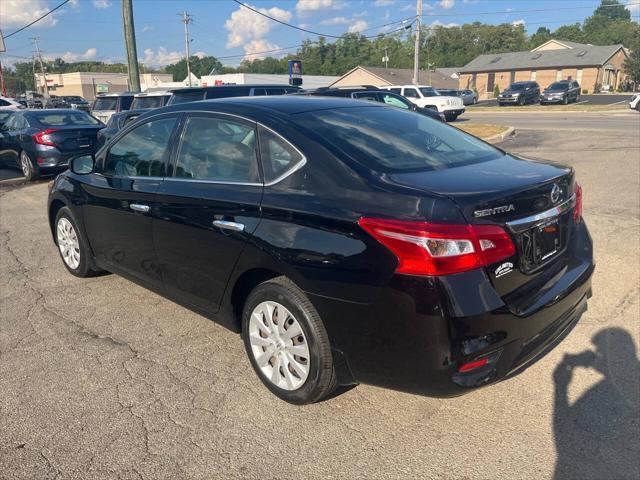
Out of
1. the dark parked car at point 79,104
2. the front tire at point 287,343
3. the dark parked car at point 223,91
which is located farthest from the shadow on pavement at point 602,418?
the dark parked car at point 79,104

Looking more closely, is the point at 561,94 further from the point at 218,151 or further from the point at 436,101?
the point at 218,151

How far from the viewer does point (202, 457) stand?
8.61ft

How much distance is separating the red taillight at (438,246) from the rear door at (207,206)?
92 cm

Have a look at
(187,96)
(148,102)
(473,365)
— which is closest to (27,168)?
(187,96)

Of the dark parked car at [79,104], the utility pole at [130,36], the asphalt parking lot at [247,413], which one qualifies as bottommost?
the asphalt parking lot at [247,413]

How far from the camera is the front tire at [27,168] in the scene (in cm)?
1105

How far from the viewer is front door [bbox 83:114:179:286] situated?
380cm

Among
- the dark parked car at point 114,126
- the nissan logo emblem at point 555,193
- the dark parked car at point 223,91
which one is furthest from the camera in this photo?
the dark parked car at point 114,126

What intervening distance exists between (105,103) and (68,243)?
15.5 m

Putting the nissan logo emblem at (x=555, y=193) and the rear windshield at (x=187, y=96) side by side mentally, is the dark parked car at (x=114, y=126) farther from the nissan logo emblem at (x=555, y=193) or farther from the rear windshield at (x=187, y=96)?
the nissan logo emblem at (x=555, y=193)

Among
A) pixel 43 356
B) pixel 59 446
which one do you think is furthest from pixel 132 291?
pixel 59 446

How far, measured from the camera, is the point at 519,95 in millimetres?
41312

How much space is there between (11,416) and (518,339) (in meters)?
2.83

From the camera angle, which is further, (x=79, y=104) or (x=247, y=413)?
(x=79, y=104)
